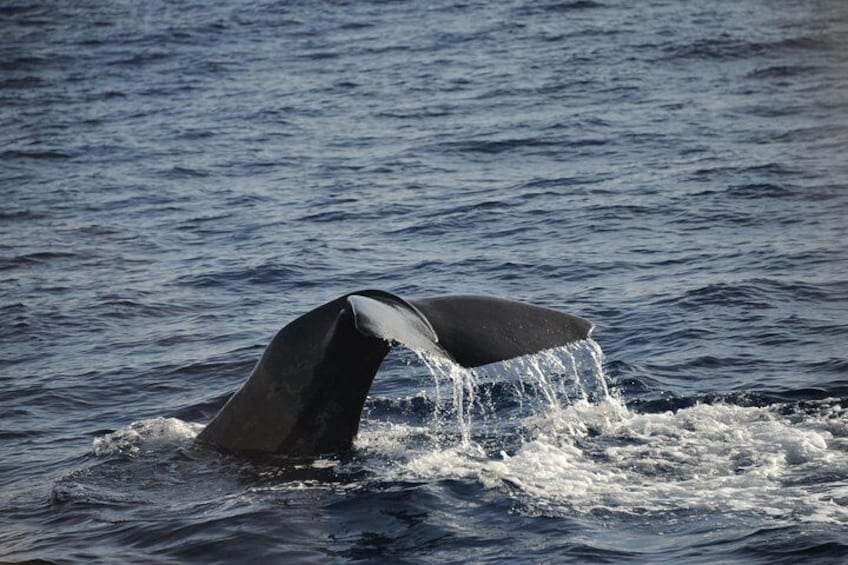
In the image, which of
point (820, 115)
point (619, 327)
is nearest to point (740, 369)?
point (619, 327)

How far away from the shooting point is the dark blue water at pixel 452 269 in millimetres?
6852

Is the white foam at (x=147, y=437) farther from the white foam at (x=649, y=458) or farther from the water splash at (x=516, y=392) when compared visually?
the water splash at (x=516, y=392)

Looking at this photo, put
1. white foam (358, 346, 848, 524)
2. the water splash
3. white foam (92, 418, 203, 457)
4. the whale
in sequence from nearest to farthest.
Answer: the whale → white foam (358, 346, 848, 524) → white foam (92, 418, 203, 457) → the water splash

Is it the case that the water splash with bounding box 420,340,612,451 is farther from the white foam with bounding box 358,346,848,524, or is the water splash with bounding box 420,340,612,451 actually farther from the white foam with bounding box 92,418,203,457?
the white foam with bounding box 92,418,203,457

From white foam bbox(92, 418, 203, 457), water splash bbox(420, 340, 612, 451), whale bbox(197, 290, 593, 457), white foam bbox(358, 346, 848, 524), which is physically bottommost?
water splash bbox(420, 340, 612, 451)

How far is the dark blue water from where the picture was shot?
6.85 m

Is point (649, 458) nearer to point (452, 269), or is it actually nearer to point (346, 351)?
point (346, 351)

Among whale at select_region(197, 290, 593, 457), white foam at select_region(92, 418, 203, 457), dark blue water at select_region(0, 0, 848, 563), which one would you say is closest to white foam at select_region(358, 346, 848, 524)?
dark blue water at select_region(0, 0, 848, 563)

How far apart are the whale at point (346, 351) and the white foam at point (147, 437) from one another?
69cm

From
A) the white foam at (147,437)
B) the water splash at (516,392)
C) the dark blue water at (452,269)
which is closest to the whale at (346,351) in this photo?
the dark blue water at (452,269)

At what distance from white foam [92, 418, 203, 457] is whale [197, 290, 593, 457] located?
0.69m

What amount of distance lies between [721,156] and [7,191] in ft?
27.8

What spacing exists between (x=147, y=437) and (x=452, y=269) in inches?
200

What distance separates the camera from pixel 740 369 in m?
9.53
